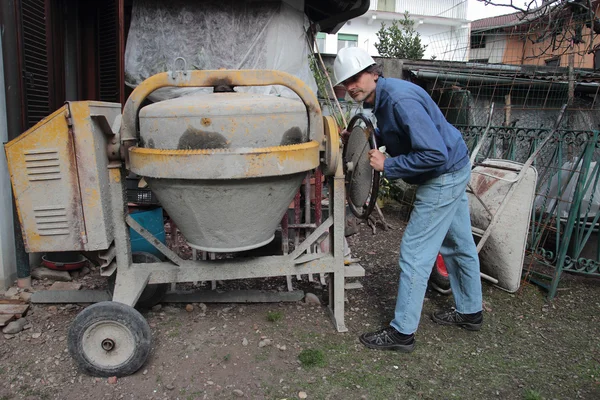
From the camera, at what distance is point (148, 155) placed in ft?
8.51

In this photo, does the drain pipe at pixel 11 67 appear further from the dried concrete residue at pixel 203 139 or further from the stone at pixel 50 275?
the dried concrete residue at pixel 203 139

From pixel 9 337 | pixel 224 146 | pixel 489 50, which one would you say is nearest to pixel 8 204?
pixel 9 337

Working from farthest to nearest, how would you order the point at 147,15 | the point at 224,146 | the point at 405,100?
the point at 147,15, the point at 405,100, the point at 224,146

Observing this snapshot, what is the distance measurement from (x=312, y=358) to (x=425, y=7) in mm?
26822

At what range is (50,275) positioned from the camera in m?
4.07

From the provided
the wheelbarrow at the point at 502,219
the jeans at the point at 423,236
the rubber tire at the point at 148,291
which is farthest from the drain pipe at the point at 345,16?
the rubber tire at the point at 148,291

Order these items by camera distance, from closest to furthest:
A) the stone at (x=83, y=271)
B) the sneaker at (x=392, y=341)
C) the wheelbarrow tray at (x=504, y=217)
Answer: the sneaker at (x=392, y=341), the wheelbarrow tray at (x=504, y=217), the stone at (x=83, y=271)

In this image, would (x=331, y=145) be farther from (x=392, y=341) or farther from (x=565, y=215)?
(x=565, y=215)

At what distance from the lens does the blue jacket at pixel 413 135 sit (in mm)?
2693

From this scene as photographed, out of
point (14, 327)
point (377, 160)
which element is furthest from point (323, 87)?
point (14, 327)

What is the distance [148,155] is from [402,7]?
84.0ft

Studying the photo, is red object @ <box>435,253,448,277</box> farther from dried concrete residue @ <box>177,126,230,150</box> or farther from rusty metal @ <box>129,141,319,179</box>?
dried concrete residue @ <box>177,126,230,150</box>

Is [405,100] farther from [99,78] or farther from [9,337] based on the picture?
[99,78]

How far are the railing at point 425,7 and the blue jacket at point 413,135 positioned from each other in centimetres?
2366
